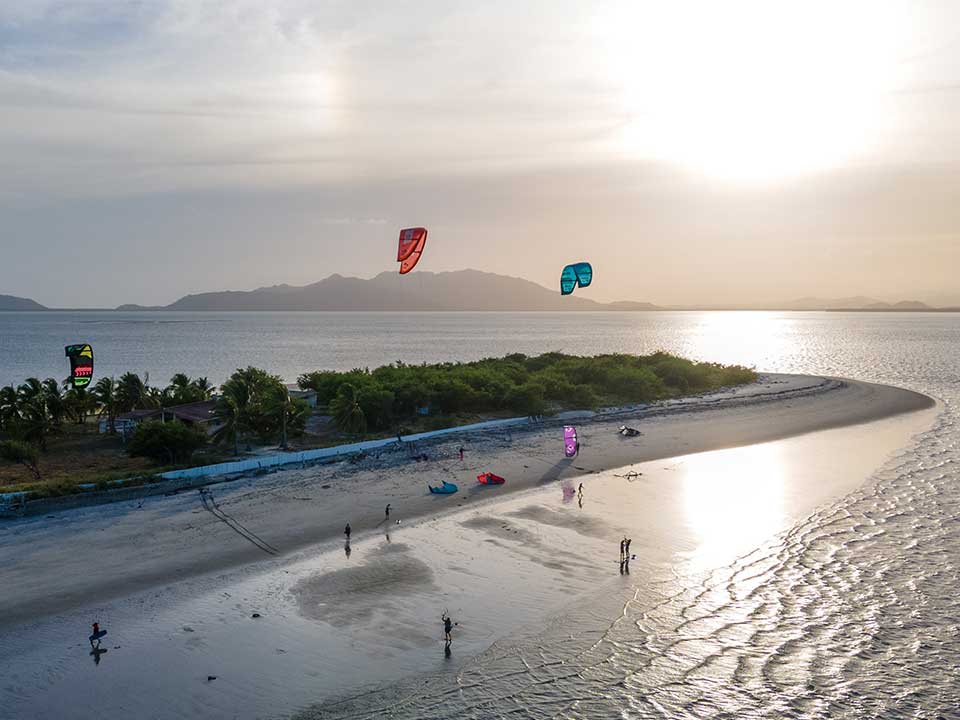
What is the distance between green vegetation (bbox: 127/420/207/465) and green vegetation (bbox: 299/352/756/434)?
29.0 ft

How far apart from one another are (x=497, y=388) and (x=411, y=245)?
59.7 feet

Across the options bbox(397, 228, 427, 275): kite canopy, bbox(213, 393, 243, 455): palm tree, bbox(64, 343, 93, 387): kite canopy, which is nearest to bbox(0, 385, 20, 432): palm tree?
bbox(64, 343, 93, 387): kite canopy

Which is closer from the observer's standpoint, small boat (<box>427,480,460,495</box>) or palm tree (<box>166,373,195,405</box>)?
small boat (<box>427,480,460,495</box>)

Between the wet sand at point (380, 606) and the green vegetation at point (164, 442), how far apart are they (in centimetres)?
1184

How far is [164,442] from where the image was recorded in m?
30.8

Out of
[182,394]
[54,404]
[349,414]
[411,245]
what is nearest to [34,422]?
[54,404]

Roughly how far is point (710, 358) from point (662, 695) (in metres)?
116

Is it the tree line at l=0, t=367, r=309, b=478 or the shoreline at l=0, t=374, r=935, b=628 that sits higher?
the tree line at l=0, t=367, r=309, b=478

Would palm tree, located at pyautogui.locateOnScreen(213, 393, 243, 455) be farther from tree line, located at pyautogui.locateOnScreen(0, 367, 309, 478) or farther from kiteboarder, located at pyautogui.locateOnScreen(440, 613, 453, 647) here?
kiteboarder, located at pyautogui.locateOnScreen(440, 613, 453, 647)

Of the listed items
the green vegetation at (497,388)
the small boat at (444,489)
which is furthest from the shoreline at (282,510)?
the green vegetation at (497,388)

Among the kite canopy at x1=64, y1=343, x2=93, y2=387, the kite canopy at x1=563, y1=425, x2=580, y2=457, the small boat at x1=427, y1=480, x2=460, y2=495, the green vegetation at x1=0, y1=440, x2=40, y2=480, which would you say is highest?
the kite canopy at x1=64, y1=343, x2=93, y2=387

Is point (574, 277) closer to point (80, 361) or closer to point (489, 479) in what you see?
point (489, 479)

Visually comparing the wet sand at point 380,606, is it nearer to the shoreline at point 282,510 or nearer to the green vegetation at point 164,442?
the shoreline at point 282,510

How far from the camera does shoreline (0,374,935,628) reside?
→ 18938 mm
